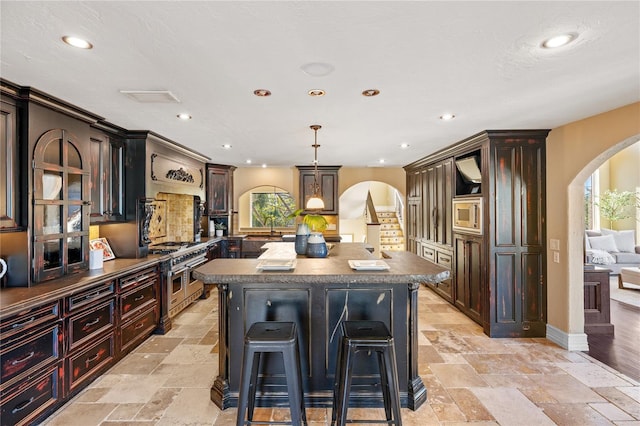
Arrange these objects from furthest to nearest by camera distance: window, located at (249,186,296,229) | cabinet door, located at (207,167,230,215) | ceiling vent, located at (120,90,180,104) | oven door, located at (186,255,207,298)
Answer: window, located at (249,186,296,229) → cabinet door, located at (207,167,230,215) → oven door, located at (186,255,207,298) → ceiling vent, located at (120,90,180,104)

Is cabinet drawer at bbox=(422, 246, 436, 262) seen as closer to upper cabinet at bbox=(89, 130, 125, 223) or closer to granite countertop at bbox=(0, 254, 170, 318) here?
granite countertop at bbox=(0, 254, 170, 318)

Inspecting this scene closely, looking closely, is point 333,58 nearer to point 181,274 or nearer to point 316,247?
point 316,247

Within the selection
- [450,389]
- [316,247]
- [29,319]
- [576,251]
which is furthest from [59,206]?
[576,251]

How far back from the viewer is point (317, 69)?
6.97ft

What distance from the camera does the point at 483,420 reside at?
94.1 inches

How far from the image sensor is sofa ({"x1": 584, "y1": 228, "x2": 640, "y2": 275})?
23.2 feet

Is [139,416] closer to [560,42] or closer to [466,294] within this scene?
[560,42]

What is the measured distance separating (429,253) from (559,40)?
14.7ft

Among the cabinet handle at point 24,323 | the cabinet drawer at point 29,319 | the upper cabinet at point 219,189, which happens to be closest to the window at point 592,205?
the upper cabinet at point 219,189

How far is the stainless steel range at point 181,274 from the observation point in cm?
434

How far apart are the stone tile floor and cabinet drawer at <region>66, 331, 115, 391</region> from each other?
117 millimetres

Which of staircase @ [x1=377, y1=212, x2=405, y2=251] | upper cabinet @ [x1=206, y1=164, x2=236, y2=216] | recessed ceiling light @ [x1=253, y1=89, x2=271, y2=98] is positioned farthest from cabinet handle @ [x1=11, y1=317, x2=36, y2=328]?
staircase @ [x1=377, y1=212, x2=405, y2=251]

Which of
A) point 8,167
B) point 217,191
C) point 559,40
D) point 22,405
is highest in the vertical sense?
point 559,40

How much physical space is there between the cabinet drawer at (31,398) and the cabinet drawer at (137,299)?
88 centimetres
